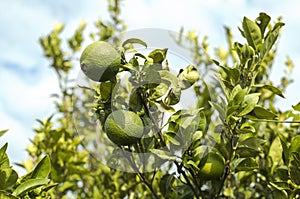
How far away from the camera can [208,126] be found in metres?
1.68

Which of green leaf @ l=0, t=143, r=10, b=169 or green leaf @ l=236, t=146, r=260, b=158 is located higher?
green leaf @ l=0, t=143, r=10, b=169

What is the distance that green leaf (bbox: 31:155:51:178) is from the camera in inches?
42.4

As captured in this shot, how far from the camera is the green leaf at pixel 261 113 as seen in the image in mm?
1156

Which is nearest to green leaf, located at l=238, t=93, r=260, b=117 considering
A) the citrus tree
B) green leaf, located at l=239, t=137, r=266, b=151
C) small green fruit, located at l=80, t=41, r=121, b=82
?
the citrus tree

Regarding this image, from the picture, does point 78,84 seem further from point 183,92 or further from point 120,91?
point 183,92

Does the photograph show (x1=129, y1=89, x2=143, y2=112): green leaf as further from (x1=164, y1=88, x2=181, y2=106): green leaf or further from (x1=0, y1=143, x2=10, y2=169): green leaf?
(x1=0, y1=143, x2=10, y2=169): green leaf

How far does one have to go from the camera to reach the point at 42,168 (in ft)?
3.55

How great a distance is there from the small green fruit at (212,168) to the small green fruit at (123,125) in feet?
0.64

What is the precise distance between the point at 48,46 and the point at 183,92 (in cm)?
290

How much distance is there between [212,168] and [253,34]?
1.38 feet

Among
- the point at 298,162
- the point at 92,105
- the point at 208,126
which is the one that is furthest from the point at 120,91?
the point at 208,126

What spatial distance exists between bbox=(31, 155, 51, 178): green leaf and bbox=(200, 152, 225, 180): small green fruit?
1.21ft

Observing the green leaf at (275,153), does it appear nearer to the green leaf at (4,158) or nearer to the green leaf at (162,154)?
the green leaf at (162,154)

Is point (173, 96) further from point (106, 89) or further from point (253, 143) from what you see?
point (253, 143)
